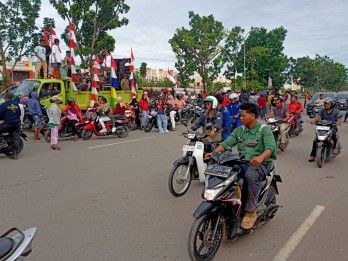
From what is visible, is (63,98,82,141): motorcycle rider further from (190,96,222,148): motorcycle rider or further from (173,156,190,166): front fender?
(173,156,190,166): front fender

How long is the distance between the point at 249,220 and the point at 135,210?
176 cm

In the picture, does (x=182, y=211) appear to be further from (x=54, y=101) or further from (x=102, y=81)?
(x=102, y=81)

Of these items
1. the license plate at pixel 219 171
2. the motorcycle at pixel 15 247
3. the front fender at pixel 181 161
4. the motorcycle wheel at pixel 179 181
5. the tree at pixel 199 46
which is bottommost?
the motorcycle wheel at pixel 179 181

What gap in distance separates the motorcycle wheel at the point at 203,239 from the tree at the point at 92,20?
63.8ft

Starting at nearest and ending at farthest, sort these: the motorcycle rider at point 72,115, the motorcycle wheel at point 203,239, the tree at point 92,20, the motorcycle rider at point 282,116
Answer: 1. the motorcycle wheel at point 203,239
2. the motorcycle rider at point 282,116
3. the motorcycle rider at point 72,115
4. the tree at point 92,20

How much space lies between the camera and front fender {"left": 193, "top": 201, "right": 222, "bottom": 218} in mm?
3128

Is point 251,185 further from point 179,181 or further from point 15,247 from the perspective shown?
point 15,247

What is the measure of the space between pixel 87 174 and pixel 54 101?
3888mm

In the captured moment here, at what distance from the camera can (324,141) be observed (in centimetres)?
739

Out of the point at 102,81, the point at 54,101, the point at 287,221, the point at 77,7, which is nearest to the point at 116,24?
the point at 77,7

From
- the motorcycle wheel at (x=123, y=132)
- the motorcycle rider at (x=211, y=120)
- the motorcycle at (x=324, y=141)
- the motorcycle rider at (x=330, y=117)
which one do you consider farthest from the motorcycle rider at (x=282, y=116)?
the motorcycle wheel at (x=123, y=132)

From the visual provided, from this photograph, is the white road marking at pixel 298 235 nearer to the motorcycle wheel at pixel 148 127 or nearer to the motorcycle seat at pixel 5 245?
the motorcycle seat at pixel 5 245

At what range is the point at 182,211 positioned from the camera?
183 inches

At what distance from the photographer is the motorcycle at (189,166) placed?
5426 millimetres
